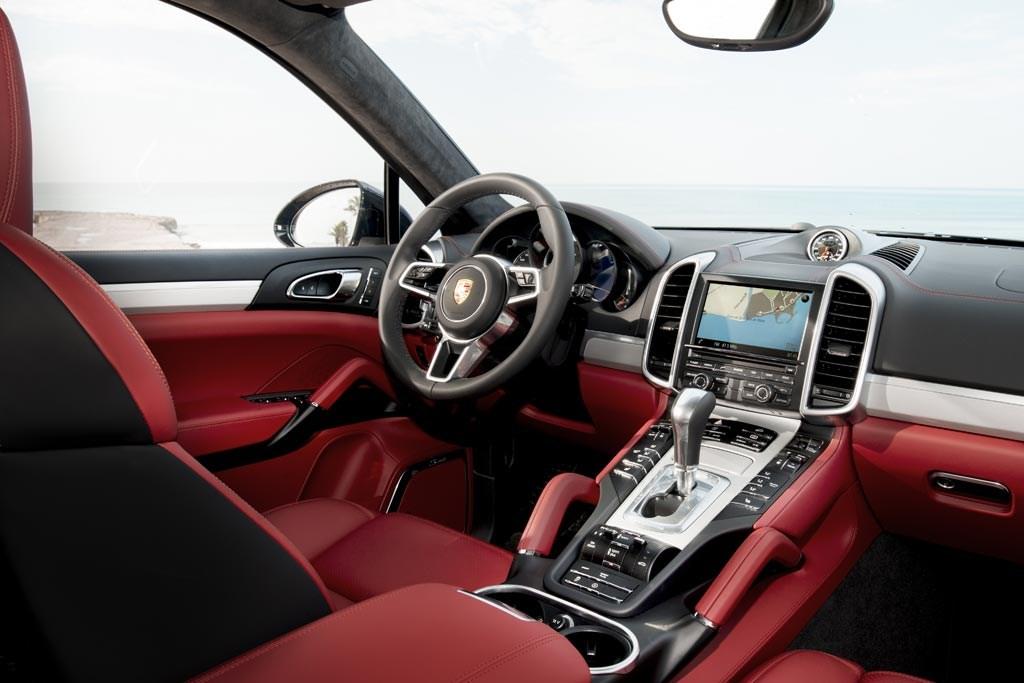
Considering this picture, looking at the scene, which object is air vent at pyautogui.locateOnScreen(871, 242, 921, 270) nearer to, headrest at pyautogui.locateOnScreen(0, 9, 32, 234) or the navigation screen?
the navigation screen

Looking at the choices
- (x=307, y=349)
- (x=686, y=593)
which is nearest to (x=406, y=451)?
(x=307, y=349)

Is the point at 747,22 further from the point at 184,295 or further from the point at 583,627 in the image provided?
the point at 184,295

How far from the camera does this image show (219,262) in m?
2.42

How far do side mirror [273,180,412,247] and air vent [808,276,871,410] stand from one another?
1447 mm

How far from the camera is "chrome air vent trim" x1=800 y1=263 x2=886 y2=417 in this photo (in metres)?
1.89

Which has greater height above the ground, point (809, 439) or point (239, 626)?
point (809, 439)

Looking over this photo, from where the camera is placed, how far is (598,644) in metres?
1.58

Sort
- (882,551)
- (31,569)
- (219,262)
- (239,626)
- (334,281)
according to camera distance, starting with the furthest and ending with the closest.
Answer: (334,281) → (219,262) → (882,551) → (239,626) → (31,569)

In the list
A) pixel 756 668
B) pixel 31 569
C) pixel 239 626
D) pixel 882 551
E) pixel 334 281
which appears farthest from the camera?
pixel 334 281

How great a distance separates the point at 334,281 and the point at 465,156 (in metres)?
0.55

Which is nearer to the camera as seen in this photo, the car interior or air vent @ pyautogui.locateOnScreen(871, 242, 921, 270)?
the car interior

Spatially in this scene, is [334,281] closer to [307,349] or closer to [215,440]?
[307,349]

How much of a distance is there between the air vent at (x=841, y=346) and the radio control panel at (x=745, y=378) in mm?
52

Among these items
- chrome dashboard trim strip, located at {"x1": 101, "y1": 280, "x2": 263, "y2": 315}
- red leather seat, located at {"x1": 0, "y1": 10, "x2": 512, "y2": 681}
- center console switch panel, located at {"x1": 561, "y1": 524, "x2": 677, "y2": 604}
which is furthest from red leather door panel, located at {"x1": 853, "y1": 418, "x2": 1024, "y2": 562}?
chrome dashboard trim strip, located at {"x1": 101, "y1": 280, "x2": 263, "y2": 315}
